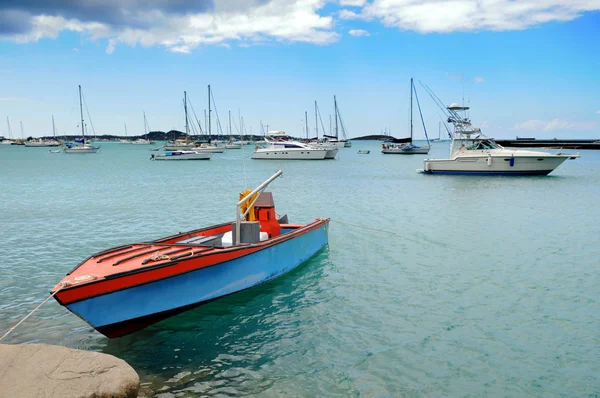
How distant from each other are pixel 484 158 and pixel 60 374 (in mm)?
42263

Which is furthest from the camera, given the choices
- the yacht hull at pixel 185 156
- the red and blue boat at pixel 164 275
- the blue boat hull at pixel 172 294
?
the yacht hull at pixel 185 156

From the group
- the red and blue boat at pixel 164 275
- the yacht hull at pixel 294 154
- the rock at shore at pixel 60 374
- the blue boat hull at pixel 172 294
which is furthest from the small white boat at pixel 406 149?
the rock at shore at pixel 60 374

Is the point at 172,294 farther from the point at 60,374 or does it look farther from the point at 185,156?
the point at 185,156

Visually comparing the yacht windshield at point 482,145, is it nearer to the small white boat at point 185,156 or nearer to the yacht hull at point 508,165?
the yacht hull at point 508,165

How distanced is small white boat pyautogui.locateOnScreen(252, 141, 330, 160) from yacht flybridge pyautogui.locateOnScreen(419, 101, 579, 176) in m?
32.3

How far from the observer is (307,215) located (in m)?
23.6

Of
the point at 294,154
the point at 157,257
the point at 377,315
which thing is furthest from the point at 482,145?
the point at 157,257

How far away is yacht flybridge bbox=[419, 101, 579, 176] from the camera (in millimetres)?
42031

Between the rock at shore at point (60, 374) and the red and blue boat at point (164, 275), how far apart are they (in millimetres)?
1417

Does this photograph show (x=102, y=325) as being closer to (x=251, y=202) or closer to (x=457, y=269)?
(x=251, y=202)

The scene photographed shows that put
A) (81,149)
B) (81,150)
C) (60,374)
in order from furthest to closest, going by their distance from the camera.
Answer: (81,150), (81,149), (60,374)

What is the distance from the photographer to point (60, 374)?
19.1 ft

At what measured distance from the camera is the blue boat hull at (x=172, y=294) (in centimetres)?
807

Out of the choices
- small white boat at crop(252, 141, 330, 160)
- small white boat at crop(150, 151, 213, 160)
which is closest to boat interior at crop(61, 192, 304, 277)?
small white boat at crop(252, 141, 330, 160)
